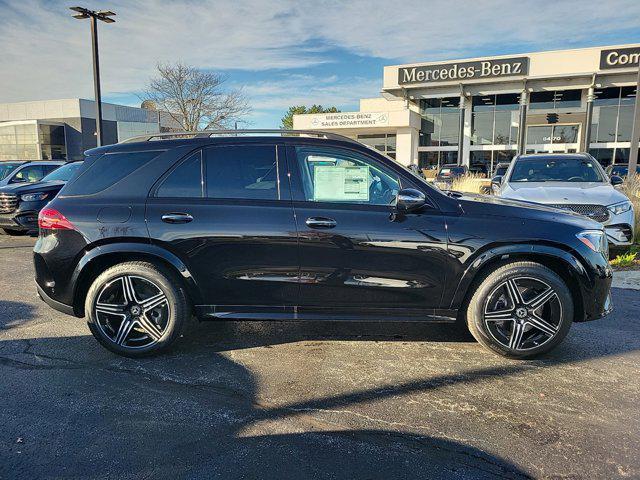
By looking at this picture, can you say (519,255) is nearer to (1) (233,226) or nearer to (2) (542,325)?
(2) (542,325)

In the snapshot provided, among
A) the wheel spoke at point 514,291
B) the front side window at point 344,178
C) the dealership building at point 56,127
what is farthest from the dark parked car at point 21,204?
the dealership building at point 56,127

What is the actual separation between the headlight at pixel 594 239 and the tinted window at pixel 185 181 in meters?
3.17

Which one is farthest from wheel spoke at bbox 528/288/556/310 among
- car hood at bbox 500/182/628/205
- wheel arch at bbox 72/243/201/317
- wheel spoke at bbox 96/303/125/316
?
car hood at bbox 500/182/628/205

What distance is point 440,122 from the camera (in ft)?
135

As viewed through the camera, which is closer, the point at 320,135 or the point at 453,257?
the point at 453,257

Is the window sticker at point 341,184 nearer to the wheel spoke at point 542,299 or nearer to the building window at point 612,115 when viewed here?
the wheel spoke at point 542,299

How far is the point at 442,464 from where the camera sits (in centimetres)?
264

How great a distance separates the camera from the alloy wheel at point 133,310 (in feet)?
13.3

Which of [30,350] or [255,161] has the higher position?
[255,161]

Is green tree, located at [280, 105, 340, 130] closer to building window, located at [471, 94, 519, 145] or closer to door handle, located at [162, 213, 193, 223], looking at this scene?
building window, located at [471, 94, 519, 145]

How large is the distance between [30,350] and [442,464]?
3.63m

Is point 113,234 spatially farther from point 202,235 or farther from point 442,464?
point 442,464

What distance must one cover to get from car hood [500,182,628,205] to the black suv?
349 cm

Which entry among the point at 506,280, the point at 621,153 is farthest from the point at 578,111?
the point at 506,280
